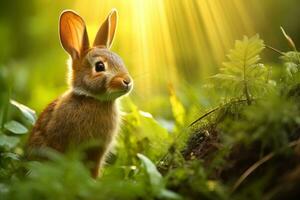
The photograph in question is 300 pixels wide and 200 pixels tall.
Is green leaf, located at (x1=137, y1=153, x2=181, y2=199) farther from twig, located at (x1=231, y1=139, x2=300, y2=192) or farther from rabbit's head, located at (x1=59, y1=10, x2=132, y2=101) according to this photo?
rabbit's head, located at (x1=59, y1=10, x2=132, y2=101)

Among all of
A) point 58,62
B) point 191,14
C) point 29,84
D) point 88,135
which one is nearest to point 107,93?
point 88,135

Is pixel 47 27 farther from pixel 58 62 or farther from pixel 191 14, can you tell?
pixel 191 14

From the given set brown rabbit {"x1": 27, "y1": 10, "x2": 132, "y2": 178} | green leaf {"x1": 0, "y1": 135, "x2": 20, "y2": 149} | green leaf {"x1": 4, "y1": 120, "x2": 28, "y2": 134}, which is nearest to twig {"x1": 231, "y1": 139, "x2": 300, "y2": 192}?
brown rabbit {"x1": 27, "y1": 10, "x2": 132, "y2": 178}

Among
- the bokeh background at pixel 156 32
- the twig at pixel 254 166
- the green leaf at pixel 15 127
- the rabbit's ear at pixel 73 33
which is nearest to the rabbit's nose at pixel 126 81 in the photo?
the rabbit's ear at pixel 73 33

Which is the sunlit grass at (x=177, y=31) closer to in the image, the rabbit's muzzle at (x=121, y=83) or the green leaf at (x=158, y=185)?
the rabbit's muzzle at (x=121, y=83)

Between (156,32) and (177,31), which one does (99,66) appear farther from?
(177,31)

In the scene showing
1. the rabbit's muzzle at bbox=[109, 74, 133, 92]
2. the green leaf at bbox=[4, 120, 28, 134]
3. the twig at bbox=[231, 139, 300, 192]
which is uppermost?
the rabbit's muzzle at bbox=[109, 74, 133, 92]

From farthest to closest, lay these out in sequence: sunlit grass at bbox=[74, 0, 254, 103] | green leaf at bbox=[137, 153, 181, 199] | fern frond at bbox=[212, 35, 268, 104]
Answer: sunlit grass at bbox=[74, 0, 254, 103]
fern frond at bbox=[212, 35, 268, 104]
green leaf at bbox=[137, 153, 181, 199]
